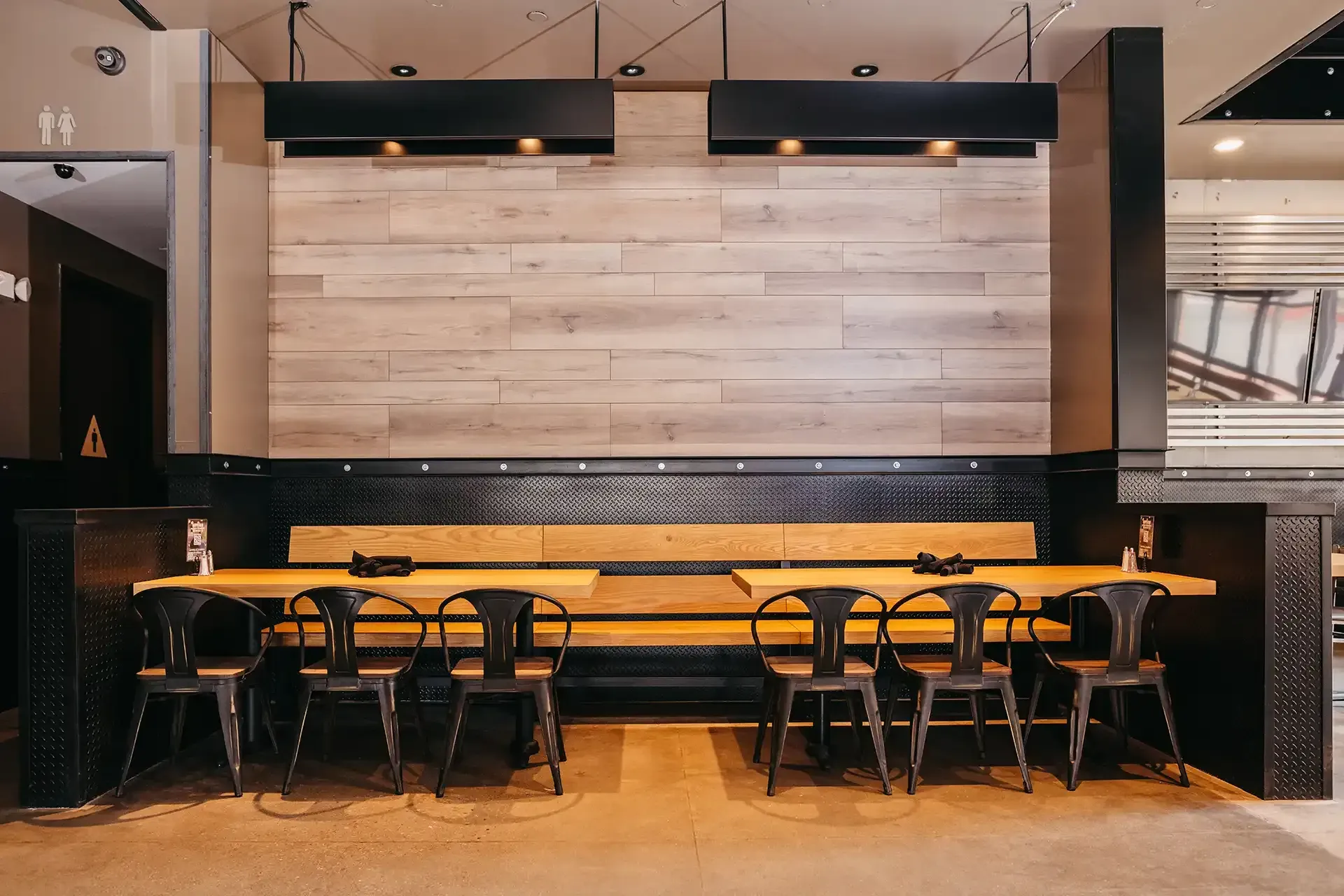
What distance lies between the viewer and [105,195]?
5730mm

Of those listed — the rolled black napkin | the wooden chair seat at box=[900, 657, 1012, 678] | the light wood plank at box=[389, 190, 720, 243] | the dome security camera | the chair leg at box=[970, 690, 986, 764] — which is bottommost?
the chair leg at box=[970, 690, 986, 764]

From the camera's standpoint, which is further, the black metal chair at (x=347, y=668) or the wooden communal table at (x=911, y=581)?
the wooden communal table at (x=911, y=581)

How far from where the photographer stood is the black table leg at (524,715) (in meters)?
4.07

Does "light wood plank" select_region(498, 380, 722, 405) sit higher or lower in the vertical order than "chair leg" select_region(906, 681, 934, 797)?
higher

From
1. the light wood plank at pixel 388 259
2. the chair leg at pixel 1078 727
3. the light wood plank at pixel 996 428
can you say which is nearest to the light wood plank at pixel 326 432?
the light wood plank at pixel 388 259

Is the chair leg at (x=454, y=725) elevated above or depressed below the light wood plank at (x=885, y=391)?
below

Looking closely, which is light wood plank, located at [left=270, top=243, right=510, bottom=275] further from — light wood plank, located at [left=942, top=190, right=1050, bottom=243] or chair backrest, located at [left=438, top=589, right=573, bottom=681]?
light wood plank, located at [left=942, top=190, right=1050, bottom=243]

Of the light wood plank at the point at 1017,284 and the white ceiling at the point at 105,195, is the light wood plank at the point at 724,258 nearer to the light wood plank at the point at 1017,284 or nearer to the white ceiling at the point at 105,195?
the light wood plank at the point at 1017,284

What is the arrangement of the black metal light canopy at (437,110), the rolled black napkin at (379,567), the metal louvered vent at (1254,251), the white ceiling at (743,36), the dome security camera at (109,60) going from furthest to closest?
the metal louvered vent at (1254,251), the dome security camera at (109,60), the white ceiling at (743,36), the black metal light canopy at (437,110), the rolled black napkin at (379,567)

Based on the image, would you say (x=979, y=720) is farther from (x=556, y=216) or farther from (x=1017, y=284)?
(x=556, y=216)

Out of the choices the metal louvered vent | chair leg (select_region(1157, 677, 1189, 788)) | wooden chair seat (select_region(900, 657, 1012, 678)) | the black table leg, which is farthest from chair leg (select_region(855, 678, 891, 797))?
the metal louvered vent

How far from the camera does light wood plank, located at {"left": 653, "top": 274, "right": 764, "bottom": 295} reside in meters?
5.36

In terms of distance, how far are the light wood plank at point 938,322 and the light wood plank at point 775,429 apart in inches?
16.0

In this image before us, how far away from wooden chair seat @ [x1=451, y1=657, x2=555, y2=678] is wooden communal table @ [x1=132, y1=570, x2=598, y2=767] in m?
0.15
